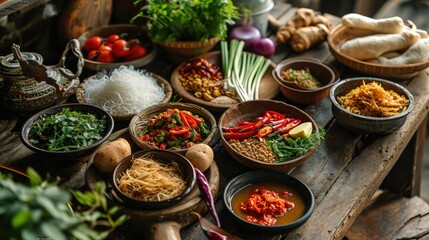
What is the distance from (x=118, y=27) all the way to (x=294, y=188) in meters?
1.95

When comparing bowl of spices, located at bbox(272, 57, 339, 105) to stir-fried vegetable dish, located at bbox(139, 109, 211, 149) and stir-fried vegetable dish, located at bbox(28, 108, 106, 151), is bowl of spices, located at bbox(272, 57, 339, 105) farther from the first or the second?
stir-fried vegetable dish, located at bbox(28, 108, 106, 151)

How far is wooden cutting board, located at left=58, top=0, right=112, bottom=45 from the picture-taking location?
356cm

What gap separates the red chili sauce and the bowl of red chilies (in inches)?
5.0

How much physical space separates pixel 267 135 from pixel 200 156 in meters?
0.47

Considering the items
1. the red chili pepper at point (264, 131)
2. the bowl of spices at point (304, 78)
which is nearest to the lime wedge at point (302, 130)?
the red chili pepper at point (264, 131)

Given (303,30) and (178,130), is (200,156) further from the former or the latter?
(303,30)

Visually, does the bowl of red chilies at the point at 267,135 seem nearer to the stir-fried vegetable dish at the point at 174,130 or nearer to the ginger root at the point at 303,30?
the stir-fried vegetable dish at the point at 174,130

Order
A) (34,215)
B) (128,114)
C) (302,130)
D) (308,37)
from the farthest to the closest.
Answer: (308,37), (128,114), (302,130), (34,215)

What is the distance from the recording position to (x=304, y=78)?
334 centimetres

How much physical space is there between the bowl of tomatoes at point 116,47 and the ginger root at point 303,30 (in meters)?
0.98

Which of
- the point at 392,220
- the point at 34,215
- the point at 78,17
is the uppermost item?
the point at 34,215

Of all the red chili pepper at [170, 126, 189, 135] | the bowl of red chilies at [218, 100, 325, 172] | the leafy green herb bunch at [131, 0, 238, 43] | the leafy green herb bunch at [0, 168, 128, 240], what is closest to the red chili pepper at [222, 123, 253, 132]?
the bowl of red chilies at [218, 100, 325, 172]

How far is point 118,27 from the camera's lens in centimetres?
383

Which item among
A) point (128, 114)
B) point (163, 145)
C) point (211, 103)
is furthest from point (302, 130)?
point (128, 114)
